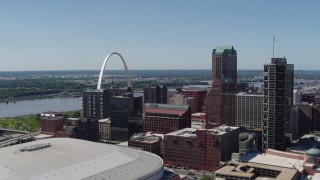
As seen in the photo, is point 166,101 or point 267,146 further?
point 166,101

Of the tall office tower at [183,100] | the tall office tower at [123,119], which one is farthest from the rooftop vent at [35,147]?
the tall office tower at [183,100]

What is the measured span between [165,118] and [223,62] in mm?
48526

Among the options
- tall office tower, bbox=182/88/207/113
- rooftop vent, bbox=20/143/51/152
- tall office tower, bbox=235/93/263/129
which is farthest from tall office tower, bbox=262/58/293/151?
tall office tower, bbox=182/88/207/113

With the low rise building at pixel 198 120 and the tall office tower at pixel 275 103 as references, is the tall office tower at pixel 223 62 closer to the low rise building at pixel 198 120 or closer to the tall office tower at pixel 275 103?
the low rise building at pixel 198 120

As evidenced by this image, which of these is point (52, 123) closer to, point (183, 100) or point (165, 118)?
point (165, 118)

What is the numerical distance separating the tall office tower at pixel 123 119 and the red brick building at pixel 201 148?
24.1 meters

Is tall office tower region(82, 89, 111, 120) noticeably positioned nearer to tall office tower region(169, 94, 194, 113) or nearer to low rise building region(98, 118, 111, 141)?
low rise building region(98, 118, 111, 141)

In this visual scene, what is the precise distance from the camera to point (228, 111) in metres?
106

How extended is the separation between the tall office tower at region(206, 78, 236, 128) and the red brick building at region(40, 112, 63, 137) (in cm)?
3615

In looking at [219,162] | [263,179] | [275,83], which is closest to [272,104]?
[275,83]

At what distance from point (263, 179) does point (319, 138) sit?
5000cm

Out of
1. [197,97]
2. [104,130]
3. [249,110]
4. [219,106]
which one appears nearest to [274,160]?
[219,106]

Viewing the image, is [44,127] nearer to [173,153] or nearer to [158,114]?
[158,114]

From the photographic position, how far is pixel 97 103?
385 ft
